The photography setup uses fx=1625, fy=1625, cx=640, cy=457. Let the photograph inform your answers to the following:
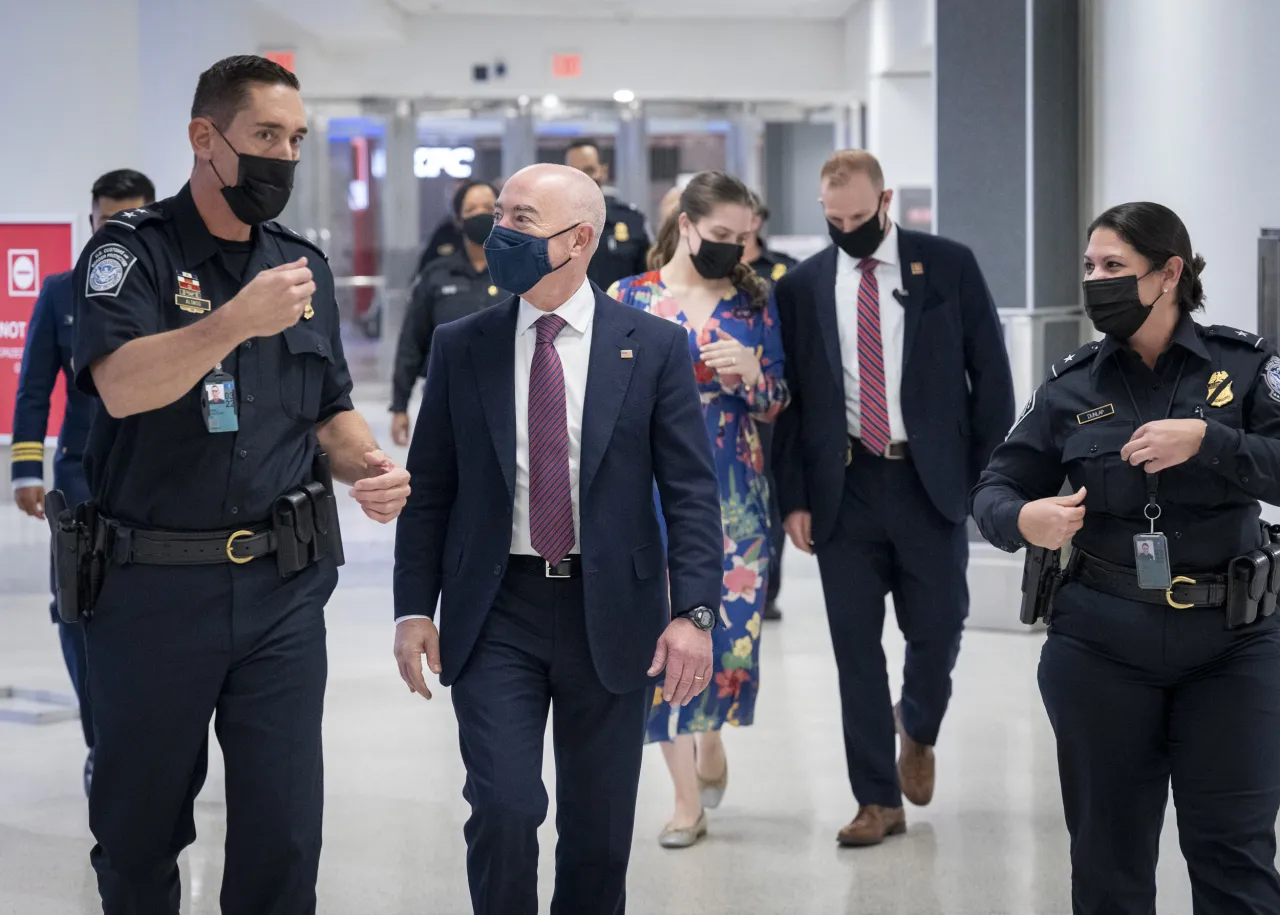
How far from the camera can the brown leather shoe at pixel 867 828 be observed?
433 centimetres

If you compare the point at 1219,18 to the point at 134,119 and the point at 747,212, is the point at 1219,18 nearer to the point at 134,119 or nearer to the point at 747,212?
the point at 747,212

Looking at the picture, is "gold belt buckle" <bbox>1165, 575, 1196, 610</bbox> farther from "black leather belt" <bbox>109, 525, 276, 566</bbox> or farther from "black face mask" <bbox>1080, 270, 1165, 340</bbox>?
"black leather belt" <bbox>109, 525, 276, 566</bbox>

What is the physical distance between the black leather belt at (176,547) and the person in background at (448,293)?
3573mm

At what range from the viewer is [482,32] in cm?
1656

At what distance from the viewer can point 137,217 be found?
2.86 meters

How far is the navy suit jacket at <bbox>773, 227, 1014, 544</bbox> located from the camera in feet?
14.0

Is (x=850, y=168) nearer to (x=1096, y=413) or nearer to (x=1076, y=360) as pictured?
(x=1076, y=360)

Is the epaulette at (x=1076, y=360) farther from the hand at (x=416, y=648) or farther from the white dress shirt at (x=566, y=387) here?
the hand at (x=416, y=648)

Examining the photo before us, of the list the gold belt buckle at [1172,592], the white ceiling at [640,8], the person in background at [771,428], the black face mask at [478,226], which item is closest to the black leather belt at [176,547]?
the gold belt buckle at [1172,592]

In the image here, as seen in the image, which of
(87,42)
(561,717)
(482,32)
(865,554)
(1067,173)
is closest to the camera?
(561,717)

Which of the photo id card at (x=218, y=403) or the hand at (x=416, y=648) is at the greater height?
the photo id card at (x=218, y=403)

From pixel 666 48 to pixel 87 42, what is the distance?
8.05 m

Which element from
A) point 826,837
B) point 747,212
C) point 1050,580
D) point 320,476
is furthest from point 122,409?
point 826,837

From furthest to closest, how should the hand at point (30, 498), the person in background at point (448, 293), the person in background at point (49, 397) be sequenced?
the person in background at point (448, 293), the hand at point (30, 498), the person in background at point (49, 397)
